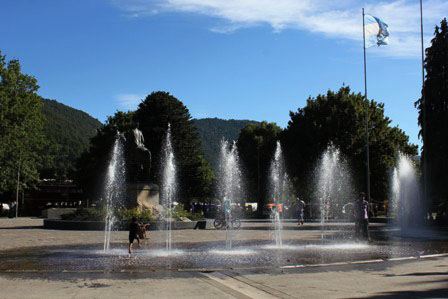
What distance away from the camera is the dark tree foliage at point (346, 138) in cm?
4844

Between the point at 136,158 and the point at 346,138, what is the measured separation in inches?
1010

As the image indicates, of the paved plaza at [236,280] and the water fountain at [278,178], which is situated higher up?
the water fountain at [278,178]

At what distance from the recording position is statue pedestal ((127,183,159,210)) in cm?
2817

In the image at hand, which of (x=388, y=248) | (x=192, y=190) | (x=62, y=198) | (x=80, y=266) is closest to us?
(x=80, y=266)

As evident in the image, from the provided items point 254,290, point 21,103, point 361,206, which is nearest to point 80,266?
point 254,290

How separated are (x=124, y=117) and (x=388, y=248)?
54.3 m

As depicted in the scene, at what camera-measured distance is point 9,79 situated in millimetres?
51531

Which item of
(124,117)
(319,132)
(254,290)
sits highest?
(124,117)

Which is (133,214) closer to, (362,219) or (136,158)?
(136,158)

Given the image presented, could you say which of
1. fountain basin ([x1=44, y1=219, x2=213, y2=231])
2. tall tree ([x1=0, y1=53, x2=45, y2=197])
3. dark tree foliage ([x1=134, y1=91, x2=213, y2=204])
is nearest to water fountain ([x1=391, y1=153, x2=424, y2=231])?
fountain basin ([x1=44, y1=219, x2=213, y2=231])

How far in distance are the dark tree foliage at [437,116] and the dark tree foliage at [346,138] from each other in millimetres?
10853

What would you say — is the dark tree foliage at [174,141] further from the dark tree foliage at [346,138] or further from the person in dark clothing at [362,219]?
the person in dark clothing at [362,219]

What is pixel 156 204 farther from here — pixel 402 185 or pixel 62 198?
pixel 62 198

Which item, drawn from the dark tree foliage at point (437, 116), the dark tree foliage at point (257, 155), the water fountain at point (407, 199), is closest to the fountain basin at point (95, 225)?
the water fountain at point (407, 199)
